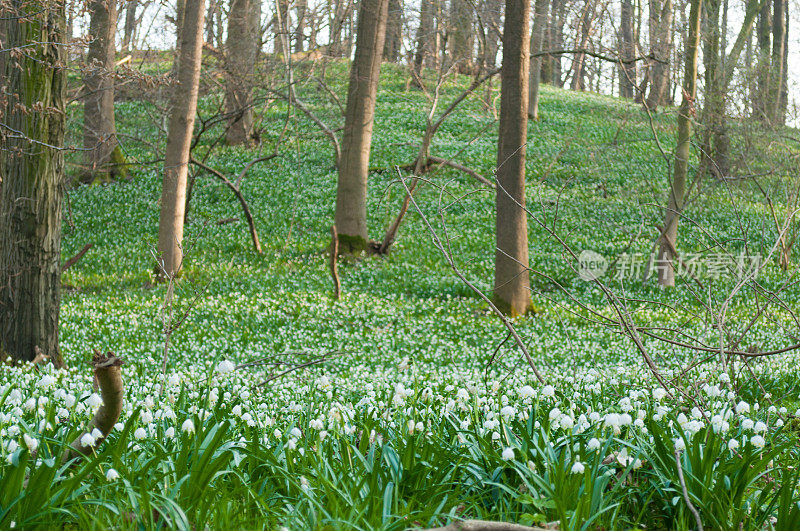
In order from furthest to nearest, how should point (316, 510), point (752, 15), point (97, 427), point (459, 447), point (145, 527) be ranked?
point (752, 15) < point (459, 447) < point (97, 427) < point (316, 510) < point (145, 527)

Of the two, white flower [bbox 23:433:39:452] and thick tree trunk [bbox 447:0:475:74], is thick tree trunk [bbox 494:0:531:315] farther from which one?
thick tree trunk [bbox 447:0:475:74]

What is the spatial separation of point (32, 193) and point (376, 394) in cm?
510

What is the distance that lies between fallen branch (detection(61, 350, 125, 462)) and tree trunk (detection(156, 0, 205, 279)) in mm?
11534

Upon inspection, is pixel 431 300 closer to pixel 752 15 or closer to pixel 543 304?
pixel 543 304

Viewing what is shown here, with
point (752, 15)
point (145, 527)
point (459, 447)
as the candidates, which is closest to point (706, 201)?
point (752, 15)

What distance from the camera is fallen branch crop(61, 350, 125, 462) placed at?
2.88 meters

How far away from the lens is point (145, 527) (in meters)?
2.65

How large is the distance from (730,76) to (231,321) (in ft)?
47.9

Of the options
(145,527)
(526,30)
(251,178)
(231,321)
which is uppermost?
(526,30)

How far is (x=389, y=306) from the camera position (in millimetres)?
12812

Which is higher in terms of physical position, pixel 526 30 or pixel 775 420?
pixel 526 30

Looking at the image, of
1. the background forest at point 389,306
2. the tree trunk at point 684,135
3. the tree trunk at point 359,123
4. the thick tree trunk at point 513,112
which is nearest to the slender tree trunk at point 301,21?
the background forest at point 389,306

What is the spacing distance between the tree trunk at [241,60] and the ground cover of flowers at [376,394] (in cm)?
146

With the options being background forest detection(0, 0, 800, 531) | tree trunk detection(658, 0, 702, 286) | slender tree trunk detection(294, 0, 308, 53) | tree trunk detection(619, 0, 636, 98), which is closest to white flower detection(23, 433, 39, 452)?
background forest detection(0, 0, 800, 531)
